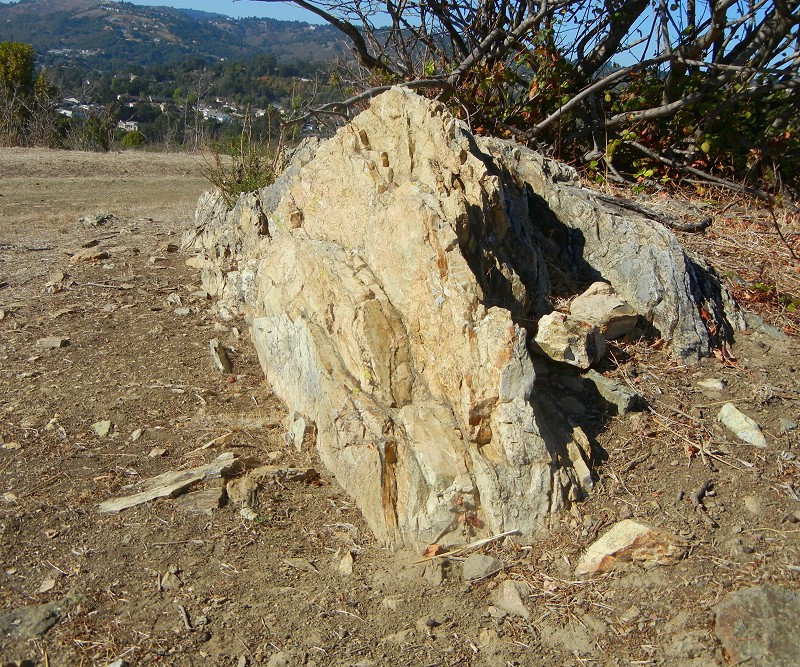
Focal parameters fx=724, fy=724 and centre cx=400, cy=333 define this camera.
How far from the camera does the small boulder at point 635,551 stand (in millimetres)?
2789

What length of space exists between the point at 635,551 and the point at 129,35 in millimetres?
101299

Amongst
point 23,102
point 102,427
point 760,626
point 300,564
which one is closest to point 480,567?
point 300,564

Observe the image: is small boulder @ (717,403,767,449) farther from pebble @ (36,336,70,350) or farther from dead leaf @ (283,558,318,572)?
pebble @ (36,336,70,350)

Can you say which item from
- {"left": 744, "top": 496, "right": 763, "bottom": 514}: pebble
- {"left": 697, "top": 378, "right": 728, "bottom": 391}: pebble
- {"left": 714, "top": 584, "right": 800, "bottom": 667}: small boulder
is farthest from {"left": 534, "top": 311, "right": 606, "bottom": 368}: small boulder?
{"left": 714, "top": 584, "right": 800, "bottom": 667}: small boulder

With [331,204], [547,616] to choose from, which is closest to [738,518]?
[547,616]

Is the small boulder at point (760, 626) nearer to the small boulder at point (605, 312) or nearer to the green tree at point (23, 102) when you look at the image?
the small boulder at point (605, 312)

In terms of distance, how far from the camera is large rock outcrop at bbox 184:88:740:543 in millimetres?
3000

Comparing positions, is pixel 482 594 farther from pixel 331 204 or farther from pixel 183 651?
pixel 331 204

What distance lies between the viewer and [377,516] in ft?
10.1

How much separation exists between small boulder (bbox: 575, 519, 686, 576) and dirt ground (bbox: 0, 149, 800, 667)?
0.05 m

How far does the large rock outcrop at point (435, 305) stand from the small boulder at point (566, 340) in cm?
14

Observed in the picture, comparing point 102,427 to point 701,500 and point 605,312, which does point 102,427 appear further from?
point 701,500

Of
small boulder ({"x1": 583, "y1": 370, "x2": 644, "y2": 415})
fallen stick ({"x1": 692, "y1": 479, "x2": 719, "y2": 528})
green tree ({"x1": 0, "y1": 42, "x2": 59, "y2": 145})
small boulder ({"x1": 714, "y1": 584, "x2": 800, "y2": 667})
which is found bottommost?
small boulder ({"x1": 714, "y1": 584, "x2": 800, "y2": 667})

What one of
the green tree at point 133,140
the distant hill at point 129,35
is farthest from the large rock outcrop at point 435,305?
the distant hill at point 129,35
